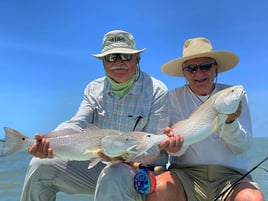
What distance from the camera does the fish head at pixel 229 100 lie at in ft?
11.2

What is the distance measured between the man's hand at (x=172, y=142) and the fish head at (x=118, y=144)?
293mm

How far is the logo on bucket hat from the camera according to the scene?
12.2ft

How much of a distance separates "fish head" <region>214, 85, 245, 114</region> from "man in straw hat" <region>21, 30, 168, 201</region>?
1.89 ft

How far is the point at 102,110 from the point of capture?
13.0 feet

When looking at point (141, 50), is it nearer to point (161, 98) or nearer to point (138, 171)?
point (161, 98)

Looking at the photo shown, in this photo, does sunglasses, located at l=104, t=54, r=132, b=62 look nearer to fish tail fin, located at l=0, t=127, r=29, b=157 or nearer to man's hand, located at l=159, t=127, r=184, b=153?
man's hand, located at l=159, t=127, r=184, b=153

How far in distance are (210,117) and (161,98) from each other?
598 millimetres

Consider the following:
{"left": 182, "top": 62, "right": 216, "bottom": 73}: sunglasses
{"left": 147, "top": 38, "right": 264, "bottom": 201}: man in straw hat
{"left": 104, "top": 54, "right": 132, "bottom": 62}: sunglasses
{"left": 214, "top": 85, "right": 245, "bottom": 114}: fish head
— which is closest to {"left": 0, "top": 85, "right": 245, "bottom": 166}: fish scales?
{"left": 214, "top": 85, "right": 245, "bottom": 114}: fish head

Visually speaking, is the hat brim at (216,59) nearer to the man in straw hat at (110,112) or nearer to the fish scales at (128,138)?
the man in straw hat at (110,112)

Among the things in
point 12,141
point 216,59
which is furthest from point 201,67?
point 12,141

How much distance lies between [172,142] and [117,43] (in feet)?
3.90

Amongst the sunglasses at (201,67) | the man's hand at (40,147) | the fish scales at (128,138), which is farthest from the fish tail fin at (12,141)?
the sunglasses at (201,67)

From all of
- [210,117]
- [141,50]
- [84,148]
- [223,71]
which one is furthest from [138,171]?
[223,71]

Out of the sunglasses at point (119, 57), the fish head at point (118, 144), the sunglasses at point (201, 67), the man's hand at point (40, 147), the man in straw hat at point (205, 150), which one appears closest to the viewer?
the fish head at point (118, 144)
